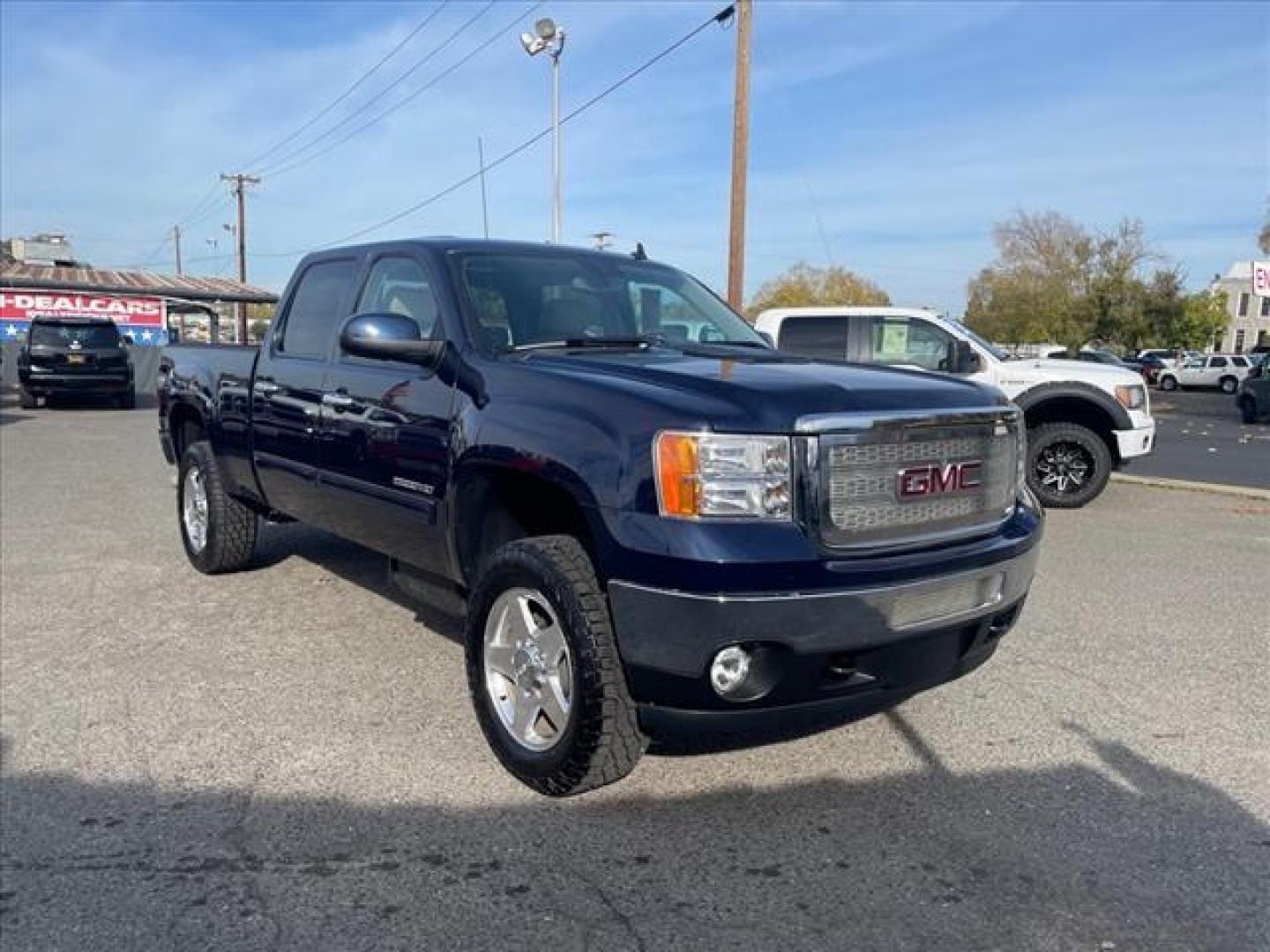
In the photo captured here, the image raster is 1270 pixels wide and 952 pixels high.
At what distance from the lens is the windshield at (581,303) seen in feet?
13.9

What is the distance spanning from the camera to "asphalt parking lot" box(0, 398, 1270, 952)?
2.80 metres

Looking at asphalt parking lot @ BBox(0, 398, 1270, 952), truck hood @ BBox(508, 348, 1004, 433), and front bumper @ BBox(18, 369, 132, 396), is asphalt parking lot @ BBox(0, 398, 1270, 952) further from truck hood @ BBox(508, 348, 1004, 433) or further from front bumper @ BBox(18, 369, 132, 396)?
front bumper @ BBox(18, 369, 132, 396)

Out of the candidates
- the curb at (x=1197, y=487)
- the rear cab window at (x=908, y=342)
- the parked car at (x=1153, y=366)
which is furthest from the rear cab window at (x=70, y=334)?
the parked car at (x=1153, y=366)

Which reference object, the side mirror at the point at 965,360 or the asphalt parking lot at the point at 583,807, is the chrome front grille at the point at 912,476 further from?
the side mirror at the point at 965,360

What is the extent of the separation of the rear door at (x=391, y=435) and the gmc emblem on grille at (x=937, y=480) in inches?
66.7

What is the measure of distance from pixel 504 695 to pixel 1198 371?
1953 inches

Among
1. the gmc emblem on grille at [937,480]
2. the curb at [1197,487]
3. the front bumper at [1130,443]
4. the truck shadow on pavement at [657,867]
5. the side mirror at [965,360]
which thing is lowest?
the truck shadow on pavement at [657,867]

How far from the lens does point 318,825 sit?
3301 mm

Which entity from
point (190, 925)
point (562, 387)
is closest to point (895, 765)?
point (562, 387)

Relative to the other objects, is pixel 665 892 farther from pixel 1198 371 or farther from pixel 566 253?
pixel 1198 371

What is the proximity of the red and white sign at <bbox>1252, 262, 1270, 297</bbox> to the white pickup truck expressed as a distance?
6.08 meters

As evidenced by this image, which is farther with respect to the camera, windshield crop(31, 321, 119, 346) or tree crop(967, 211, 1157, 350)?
tree crop(967, 211, 1157, 350)

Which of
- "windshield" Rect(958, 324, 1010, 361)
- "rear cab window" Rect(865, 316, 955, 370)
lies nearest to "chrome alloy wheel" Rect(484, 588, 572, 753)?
"rear cab window" Rect(865, 316, 955, 370)

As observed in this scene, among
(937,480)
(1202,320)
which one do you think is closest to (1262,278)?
(937,480)
